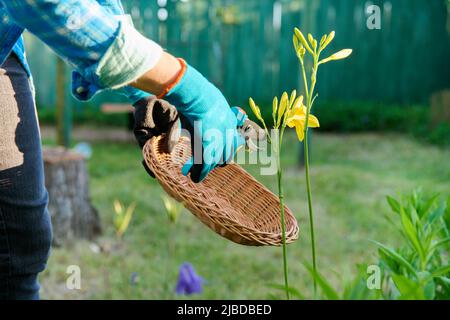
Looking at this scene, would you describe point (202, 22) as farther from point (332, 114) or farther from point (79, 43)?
point (79, 43)

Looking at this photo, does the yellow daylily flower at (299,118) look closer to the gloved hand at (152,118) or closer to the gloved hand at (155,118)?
the gloved hand at (155,118)

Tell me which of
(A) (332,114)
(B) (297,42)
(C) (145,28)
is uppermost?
(C) (145,28)

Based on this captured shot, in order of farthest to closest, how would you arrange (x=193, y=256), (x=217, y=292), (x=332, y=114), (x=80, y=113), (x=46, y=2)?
(x=80, y=113), (x=332, y=114), (x=193, y=256), (x=217, y=292), (x=46, y=2)

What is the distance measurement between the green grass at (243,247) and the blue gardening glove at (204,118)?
0.57m

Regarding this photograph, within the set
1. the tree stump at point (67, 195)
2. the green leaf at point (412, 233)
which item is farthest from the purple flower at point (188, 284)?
the tree stump at point (67, 195)

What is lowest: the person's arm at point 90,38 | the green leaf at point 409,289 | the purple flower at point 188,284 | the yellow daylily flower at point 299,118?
the purple flower at point 188,284

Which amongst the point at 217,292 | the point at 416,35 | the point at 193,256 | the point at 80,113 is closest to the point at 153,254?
the point at 193,256

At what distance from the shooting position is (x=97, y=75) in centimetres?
102

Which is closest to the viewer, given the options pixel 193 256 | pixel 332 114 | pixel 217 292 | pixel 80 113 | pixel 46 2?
pixel 46 2

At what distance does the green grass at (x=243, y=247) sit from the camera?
2.77 metres

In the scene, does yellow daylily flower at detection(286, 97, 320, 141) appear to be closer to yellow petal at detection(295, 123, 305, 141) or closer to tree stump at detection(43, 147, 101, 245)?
yellow petal at detection(295, 123, 305, 141)

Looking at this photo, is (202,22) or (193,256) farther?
(202,22)

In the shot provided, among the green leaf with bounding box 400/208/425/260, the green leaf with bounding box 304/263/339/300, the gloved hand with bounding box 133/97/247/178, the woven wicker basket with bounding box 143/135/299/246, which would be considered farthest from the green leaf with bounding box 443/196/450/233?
the green leaf with bounding box 304/263/339/300
